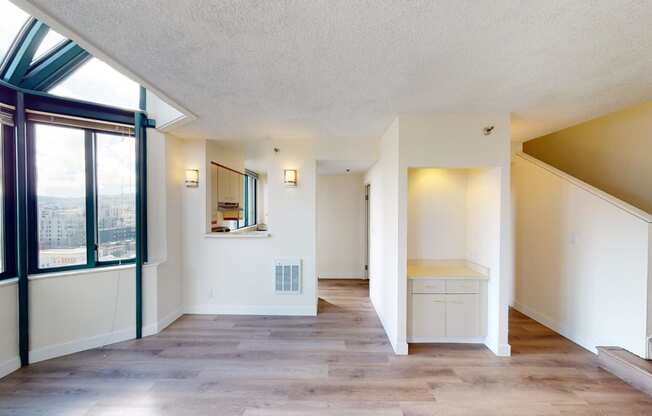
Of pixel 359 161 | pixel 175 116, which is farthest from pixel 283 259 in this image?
pixel 175 116

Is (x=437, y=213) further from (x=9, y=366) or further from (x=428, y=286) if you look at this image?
(x=9, y=366)

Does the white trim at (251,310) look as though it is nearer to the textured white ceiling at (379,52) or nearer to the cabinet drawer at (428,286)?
the cabinet drawer at (428,286)

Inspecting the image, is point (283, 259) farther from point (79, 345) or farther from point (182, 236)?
point (79, 345)

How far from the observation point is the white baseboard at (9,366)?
2.50 meters

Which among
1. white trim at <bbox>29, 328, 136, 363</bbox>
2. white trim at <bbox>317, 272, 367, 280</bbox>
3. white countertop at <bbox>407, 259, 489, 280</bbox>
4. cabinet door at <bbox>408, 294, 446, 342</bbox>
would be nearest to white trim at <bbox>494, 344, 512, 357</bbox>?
cabinet door at <bbox>408, 294, 446, 342</bbox>

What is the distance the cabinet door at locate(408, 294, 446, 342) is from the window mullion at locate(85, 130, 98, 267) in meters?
3.68

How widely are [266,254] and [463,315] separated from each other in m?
2.68

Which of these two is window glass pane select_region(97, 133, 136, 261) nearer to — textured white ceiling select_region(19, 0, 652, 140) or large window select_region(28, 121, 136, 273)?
large window select_region(28, 121, 136, 273)

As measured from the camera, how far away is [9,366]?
101 inches

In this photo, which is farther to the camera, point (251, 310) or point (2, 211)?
point (251, 310)

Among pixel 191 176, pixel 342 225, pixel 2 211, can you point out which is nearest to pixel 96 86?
pixel 191 176

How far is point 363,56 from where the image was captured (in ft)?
6.12

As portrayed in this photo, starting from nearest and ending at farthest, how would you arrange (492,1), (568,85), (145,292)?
1. (492,1)
2. (568,85)
3. (145,292)

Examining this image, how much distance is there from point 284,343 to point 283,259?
3.97ft
